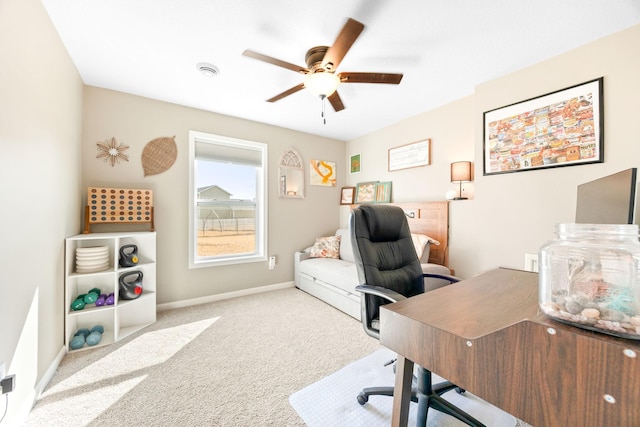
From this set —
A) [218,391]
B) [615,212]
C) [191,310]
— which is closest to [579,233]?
[615,212]

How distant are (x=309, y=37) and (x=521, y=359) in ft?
6.92

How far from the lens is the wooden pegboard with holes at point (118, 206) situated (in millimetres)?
2424

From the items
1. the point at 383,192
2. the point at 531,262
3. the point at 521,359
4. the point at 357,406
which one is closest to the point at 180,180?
the point at 383,192

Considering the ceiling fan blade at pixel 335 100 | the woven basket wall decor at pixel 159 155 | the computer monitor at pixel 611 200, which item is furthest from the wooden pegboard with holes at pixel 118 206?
the computer monitor at pixel 611 200

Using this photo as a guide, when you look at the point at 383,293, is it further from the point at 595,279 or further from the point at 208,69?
the point at 208,69

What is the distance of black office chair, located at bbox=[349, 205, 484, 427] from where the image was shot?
1264 mm

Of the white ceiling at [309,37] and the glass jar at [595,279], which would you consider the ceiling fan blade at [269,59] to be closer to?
→ the white ceiling at [309,37]

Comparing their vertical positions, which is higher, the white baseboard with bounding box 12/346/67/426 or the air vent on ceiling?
the air vent on ceiling

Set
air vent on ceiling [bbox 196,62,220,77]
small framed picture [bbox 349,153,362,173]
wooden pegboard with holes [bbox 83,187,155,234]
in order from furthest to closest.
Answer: small framed picture [bbox 349,153,362,173]
wooden pegboard with holes [bbox 83,187,155,234]
air vent on ceiling [bbox 196,62,220,77]

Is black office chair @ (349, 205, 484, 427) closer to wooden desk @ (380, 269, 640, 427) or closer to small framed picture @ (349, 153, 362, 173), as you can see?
wooden desk @ (380, 269, 640, 427)

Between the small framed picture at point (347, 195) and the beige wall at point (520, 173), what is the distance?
87cm

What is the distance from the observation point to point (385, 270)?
5.44ft

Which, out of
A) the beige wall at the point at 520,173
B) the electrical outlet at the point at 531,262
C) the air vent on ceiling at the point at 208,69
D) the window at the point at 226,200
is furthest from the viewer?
the window at the point at 226,200

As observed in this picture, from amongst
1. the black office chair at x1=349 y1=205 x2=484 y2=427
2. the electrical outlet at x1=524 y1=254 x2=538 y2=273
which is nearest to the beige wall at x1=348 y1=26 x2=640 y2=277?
the electrical outlet at x1=524 y1=254 x2=538 y2=273
